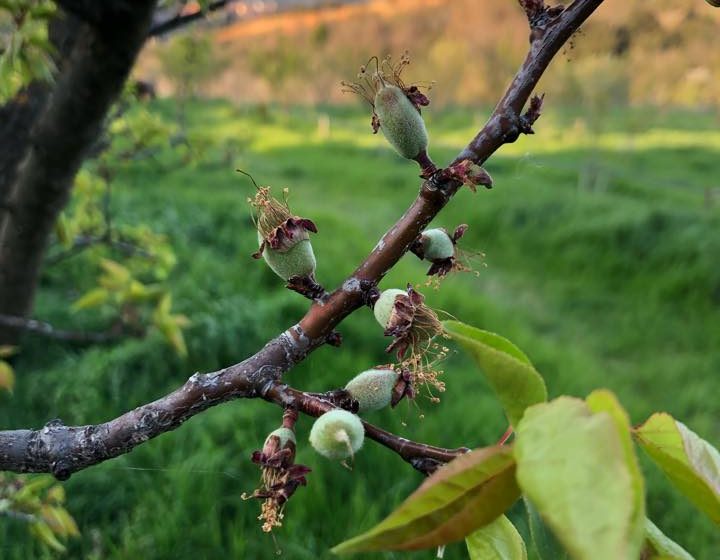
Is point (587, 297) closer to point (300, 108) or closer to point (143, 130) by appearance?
point (143, 130)

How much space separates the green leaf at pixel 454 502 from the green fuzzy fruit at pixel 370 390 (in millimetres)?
237

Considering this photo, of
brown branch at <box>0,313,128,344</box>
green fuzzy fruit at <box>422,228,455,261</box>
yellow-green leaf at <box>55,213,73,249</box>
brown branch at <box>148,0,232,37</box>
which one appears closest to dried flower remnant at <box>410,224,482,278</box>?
green fuzzy fruit at <box>422,228,455,261</box>

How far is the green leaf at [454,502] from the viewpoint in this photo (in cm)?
43

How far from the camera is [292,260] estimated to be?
75 cm

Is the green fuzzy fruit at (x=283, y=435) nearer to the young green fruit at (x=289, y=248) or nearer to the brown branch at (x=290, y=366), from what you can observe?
the brown branch at (x=290, y=366)

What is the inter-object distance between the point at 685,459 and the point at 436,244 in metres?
0.38

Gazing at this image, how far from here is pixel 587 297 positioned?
606 centimetres

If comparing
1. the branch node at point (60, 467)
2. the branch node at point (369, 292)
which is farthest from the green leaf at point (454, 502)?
the branch node at point (60, 467)

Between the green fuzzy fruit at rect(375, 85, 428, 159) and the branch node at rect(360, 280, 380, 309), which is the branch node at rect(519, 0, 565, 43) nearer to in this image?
the green fuzzy fruit at rect(375, 85, 428, 159)

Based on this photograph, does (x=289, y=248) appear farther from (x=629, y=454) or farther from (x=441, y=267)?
(x=629, y=454)

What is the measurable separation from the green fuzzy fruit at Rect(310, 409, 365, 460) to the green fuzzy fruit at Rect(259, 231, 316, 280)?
20 cm

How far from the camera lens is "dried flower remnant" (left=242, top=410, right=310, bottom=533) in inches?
24.0

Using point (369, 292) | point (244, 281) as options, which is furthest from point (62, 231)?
point (244, 281)

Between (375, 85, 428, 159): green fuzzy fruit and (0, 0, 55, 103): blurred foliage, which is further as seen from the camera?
(0, 0, 55, 103): blurred foliage
